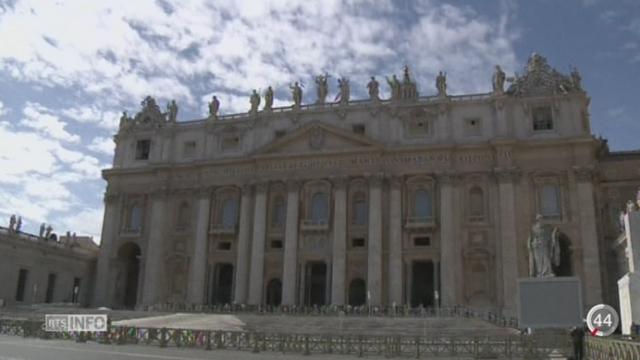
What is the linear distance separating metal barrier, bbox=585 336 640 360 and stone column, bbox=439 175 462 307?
2752cm

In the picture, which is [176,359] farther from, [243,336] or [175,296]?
[175,296]

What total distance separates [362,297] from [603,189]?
20228 mm

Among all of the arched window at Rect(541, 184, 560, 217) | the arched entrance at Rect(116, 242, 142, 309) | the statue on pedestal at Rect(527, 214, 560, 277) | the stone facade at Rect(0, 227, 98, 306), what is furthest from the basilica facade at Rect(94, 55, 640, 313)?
the statue on pedestal at Rect(527, 214, 560, 277)

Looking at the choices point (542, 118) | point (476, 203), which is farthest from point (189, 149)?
point (542, 118)

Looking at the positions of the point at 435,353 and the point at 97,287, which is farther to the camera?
the point at 97,287

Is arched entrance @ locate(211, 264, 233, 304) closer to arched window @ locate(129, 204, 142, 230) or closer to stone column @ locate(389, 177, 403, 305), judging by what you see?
arched window @ locate(129, 204, 142, 230)

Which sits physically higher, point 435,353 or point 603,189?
point 603,189

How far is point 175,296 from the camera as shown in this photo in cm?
5444

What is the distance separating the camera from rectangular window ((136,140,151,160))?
59.4 m

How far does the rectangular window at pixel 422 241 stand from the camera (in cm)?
4806

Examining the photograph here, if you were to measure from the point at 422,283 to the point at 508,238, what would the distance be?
7.72m

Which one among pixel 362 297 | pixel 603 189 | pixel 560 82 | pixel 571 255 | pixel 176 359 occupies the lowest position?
pixel 176 359

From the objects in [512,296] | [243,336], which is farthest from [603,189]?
[243,336]

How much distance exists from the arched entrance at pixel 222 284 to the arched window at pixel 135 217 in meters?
9.20
